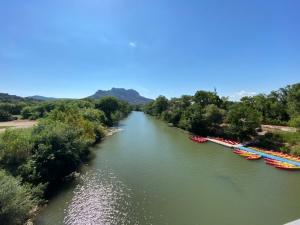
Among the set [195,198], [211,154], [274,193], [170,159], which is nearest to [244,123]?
[211,154]

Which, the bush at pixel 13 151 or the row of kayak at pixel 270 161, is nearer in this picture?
the bush at pixel 13 151

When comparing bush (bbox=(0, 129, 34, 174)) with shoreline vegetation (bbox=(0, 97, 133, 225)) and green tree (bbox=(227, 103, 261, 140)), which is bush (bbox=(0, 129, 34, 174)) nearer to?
shoreline vegetation (bbox=(0, 97, 133, 225))

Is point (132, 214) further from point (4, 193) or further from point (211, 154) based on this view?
point (211, 154)

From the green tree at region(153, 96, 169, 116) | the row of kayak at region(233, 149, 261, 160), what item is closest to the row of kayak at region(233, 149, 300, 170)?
the row of kayak at region(233, 149, 261, 160)

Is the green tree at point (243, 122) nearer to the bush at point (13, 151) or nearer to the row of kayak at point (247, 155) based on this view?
the row of kayak at point (247, 155)

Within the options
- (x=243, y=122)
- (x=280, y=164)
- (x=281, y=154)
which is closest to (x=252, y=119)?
(x=243, y=122)

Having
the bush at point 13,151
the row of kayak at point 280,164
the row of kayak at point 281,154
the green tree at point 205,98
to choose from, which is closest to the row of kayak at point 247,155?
the row of kayak at point 280,164
